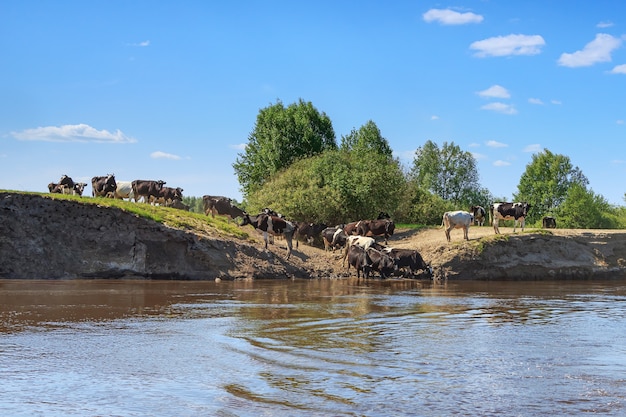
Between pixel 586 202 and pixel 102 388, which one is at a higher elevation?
pixel 586 202

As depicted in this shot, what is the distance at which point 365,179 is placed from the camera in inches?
1946

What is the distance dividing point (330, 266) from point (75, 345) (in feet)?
83.9

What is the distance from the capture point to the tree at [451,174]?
100312 mm

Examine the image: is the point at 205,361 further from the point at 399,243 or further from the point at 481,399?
the point at 399,243

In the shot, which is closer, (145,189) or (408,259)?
(408,259)

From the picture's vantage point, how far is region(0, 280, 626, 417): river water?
8828mm

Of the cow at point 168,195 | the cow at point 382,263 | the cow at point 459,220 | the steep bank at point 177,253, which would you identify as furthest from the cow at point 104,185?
the cow at point 459,220

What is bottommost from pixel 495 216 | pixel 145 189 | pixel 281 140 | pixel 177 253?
pixel 177 253

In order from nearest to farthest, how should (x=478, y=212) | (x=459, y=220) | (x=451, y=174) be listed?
(x=459, y=220) < (x=478, y=212) < (x=451, y=174)

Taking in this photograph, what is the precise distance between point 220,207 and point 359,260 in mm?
14843

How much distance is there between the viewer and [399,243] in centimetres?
4338

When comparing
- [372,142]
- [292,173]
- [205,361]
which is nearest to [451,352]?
[205,361]

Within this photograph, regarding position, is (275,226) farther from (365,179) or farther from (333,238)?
(365,179)

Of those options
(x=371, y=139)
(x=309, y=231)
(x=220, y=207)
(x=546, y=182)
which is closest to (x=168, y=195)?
(x=220, y=207)
